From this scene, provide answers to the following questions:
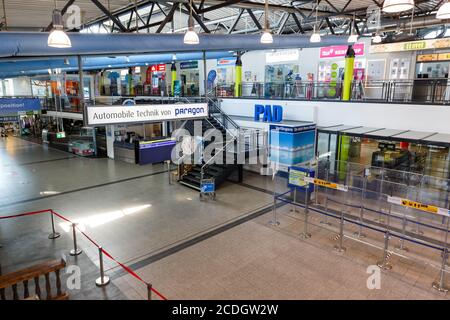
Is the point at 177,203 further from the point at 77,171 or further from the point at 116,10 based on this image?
the point at 77,171

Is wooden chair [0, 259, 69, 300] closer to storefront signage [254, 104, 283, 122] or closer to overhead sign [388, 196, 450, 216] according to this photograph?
overhead sign [388, 196, 450, 216]

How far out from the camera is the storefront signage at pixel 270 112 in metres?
13.5

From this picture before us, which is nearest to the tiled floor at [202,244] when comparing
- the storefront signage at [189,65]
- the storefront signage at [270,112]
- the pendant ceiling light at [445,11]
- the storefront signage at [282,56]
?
the storefront signage at [270,112]

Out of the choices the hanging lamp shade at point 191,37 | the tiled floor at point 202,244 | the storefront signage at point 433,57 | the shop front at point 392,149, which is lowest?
the tiled floor at point 202,244

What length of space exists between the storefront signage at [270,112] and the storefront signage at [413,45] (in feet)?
15.0

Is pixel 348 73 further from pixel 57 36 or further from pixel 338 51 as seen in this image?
pixel 57 36

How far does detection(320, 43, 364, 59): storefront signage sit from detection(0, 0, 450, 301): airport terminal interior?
6.2 inches

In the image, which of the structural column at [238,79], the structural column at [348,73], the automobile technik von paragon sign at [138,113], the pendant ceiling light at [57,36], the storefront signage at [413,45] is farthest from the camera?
the structural column at [238,79]

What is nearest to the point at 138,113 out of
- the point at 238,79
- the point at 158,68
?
the point at 238,79

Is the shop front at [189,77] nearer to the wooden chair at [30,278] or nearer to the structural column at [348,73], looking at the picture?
the structural column at [348,73]

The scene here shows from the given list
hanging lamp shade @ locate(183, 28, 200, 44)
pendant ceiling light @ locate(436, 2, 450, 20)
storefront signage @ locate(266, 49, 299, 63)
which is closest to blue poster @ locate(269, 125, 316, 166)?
storefront signage @ locate(266, 49, 299, 63)

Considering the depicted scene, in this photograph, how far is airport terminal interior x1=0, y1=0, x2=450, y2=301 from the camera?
19.9 ft
